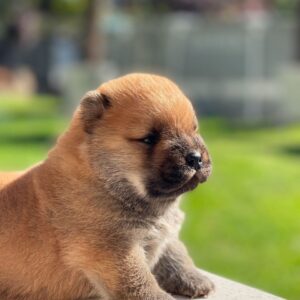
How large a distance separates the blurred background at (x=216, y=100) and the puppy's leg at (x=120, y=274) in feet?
12.2

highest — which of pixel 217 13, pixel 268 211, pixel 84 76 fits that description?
pixel 268 211

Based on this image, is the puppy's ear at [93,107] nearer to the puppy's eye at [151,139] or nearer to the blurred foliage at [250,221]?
the puppy's eye at [151,139]

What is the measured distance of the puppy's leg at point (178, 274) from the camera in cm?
457

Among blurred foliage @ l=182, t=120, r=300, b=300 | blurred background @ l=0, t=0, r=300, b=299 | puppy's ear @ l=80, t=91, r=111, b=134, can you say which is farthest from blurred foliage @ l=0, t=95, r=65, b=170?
puppy's ear @ l=80, t=91, r=111, b=134

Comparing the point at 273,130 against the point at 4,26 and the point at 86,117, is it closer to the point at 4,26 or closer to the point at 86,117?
the point at 86,117

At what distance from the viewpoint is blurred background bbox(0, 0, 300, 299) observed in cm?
946

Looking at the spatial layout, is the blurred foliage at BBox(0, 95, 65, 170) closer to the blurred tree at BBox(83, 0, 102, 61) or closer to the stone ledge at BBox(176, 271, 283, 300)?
the blurred tree at BBox(83, 0, 102, 61)

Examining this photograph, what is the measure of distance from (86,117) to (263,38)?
21403mm

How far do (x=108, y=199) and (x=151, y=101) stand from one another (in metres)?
0.45

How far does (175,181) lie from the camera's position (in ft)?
12.6

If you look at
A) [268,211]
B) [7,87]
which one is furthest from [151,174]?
[7,87]

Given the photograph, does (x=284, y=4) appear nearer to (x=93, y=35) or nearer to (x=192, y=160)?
(x=93, y=35)

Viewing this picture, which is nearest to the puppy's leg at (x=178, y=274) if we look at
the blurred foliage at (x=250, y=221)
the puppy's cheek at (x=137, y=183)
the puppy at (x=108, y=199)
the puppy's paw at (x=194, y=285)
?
the puppy's paw at (x=194, y=285)

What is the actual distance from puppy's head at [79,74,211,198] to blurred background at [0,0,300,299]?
3905mm
